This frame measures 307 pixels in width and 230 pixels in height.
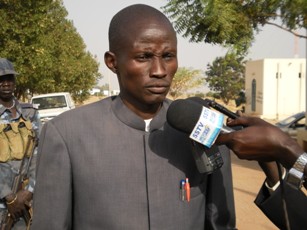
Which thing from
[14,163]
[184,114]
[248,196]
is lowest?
[248,196]

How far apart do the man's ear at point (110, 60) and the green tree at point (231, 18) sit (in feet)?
13.3

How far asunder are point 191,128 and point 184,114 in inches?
2.6

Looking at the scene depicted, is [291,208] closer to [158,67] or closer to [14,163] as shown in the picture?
[158,67]

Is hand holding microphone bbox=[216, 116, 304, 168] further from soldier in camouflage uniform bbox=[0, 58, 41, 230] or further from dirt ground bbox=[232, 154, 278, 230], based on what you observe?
dirt ground bbox=[232, 154, 278, 230]

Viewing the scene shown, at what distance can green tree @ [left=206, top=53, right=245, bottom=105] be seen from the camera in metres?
47.1

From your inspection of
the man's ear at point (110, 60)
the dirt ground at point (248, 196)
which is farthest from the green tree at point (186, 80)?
the man's ear at point (110, 60)

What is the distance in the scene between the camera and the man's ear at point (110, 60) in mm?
1745

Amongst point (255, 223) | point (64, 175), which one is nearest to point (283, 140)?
point (64, 175)

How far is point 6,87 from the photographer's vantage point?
3707 mm

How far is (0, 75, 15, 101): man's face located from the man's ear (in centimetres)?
219

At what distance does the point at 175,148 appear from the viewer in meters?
1.73

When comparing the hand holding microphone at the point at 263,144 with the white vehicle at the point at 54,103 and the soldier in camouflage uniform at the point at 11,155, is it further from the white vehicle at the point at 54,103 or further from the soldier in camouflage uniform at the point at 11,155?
the white vehicle at the point at 54,103

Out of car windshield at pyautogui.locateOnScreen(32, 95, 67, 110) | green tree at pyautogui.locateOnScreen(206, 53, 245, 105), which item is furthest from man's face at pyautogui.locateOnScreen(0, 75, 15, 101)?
green tree at pyautogui.locateOnScreen(206, 53, 245, 105)

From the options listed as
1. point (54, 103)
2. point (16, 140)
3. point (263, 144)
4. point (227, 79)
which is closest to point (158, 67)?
point (263, 144)
